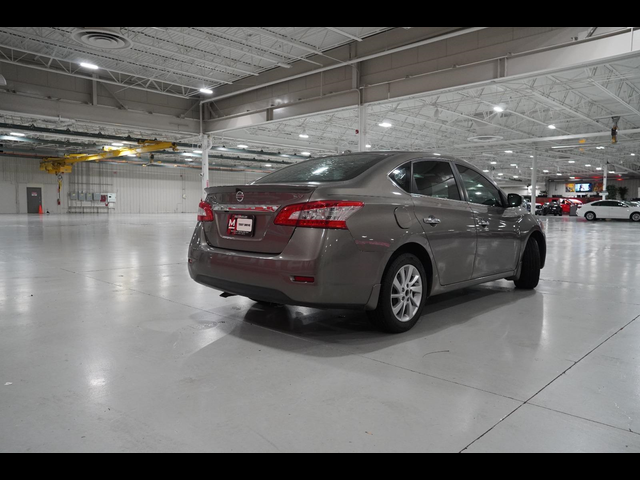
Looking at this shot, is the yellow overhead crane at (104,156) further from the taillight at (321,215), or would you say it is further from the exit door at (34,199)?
the taillight at (321,215)

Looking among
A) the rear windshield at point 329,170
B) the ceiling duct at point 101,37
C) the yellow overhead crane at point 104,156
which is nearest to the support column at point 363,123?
the ceiling duct at point 101,37

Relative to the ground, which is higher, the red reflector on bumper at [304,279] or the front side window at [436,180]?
the front side window at [436,180]

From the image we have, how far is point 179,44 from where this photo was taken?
39.6 feet

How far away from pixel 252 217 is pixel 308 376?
1.19 m

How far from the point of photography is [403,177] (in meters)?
3.43

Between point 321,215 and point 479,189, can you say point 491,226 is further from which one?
point 321,215

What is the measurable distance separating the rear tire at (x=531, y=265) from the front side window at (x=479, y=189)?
80cm

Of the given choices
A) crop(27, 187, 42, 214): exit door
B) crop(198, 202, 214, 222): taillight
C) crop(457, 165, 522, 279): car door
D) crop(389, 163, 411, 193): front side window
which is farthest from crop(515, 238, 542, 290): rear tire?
crop(27, 187, 42, 214): exit door

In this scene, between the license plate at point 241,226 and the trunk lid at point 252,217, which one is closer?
the trunk lid at point 252,217

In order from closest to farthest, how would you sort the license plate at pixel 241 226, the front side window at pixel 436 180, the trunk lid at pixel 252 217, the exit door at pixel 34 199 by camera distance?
the trunk lid at pixel 252 217, the license plate at pixel 241 226, the front side window at pixel 436 180, the exit door at pixel 34 199

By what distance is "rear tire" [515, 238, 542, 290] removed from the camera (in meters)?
4.88

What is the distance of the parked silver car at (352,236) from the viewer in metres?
2.85

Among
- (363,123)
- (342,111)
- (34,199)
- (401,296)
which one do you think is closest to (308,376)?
(401,296)

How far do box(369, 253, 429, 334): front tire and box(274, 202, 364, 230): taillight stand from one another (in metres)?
0.55
